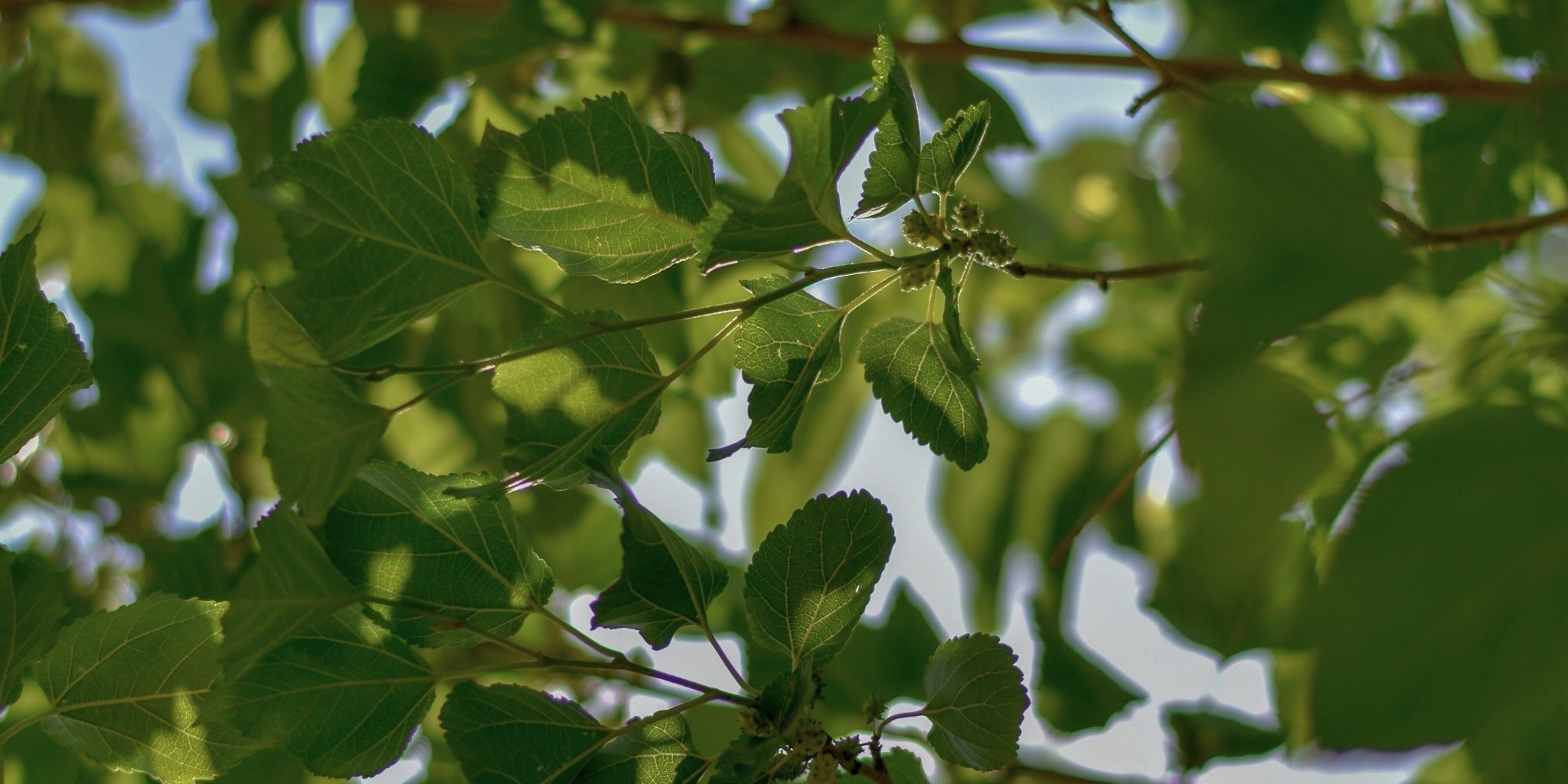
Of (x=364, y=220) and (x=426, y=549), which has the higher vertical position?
(x=364, y=220)

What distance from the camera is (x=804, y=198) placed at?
443 mm

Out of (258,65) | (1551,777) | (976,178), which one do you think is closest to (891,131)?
(1551,777)

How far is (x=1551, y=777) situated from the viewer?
53cm

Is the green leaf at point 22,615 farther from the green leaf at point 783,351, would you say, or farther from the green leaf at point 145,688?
the green leaf at point 783,351

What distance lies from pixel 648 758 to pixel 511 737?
0.06 meters

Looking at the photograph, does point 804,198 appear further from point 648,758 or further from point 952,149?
point 648,758

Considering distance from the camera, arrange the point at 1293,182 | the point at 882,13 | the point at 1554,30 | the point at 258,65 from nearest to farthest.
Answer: the point at 1293,182 → the point at 1554,30 → the point at 882,13 → the point at 258,65

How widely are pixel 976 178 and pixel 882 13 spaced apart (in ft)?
0.87

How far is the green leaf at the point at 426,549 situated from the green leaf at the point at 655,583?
0.20 ft

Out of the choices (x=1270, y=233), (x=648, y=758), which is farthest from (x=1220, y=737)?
(x=1270, y=233)

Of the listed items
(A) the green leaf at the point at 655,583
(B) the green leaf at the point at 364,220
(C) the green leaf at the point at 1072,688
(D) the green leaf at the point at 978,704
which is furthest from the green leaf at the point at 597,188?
(C) the green leaf at the point at 1072,688

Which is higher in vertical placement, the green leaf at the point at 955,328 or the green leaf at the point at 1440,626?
the green leaf at the point at 1440,626

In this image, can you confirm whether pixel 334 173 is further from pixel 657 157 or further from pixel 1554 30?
pixel 1554 30

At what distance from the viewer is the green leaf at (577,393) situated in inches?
20.3
